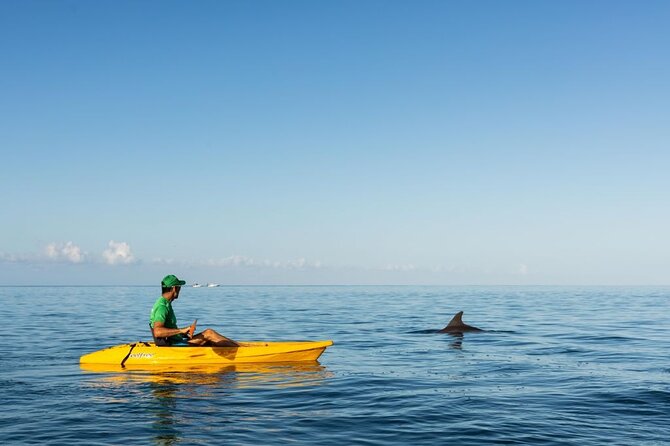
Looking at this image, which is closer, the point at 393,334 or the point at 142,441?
the point at 142,441

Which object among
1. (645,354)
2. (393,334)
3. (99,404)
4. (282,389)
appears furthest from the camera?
(393,334)

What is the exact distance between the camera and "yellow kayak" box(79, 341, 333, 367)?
1806 centimetres

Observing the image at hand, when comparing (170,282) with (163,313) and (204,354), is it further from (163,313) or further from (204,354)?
(204,354)

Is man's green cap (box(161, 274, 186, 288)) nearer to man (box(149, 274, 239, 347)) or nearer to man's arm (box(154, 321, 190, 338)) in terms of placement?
man (box(149, 274, 239, 347))

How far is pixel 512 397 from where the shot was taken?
46.1 feet

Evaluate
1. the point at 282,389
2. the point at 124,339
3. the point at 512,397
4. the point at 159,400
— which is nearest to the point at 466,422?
the point at 512,397

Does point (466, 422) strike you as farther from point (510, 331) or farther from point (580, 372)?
point (510, 331)

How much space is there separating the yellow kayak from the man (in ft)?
0.94

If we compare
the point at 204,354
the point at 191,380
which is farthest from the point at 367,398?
the point at 204,354

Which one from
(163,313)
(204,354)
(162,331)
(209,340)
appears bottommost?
(204,354)

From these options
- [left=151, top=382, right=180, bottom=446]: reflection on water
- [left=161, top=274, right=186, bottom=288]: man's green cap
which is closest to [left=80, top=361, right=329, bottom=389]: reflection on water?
[left=151, top=382, right=180, bottom=446]: reflection on water

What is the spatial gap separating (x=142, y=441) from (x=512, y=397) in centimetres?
797

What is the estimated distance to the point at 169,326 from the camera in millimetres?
18375

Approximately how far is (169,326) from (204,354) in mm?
1303
